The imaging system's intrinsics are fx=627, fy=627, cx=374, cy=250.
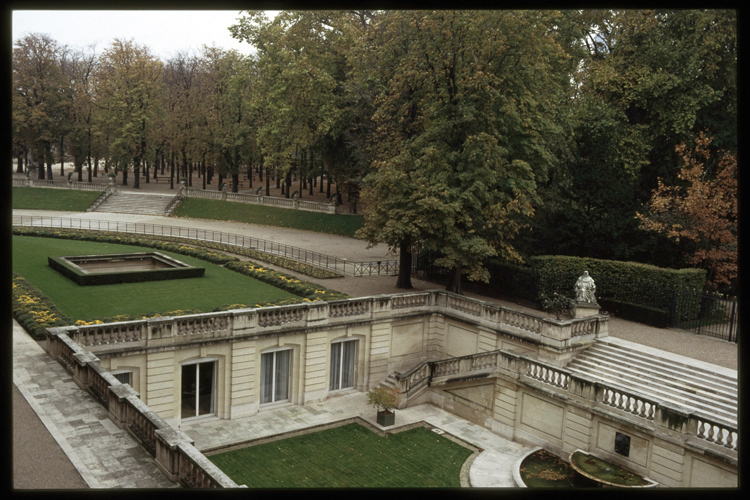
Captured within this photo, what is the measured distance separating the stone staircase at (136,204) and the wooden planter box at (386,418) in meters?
38.5

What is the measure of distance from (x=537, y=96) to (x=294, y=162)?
30.0 m

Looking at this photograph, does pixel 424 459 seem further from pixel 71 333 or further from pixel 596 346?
pixel 71 333

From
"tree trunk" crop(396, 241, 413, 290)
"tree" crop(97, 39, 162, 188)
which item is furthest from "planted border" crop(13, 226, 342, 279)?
"tree" crop(97, 39, 162, 188)

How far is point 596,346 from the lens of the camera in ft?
80.5

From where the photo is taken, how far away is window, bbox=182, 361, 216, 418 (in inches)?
893

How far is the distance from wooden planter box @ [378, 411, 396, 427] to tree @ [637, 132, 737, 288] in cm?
1582

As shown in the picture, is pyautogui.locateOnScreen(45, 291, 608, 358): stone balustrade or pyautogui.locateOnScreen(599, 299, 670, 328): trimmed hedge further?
pyautogui.locateOnScreen(599, 299, 670, 328): trimmed hedge

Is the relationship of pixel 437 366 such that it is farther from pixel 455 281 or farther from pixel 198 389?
pixel 198 389

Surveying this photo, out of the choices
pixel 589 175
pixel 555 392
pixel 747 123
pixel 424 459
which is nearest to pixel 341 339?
pixel 424 459

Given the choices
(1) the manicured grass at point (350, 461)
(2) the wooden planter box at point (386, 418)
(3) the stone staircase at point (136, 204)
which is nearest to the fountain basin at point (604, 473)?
(1) the manicured grass at point (350, 461)

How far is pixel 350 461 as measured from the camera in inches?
811

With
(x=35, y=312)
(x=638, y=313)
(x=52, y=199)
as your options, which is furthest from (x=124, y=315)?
(x=52, y=199)

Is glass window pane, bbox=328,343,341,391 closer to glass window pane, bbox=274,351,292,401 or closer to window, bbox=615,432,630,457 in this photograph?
glass window pane, bbox=274,351,292,401

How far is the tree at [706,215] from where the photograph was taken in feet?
94.4
